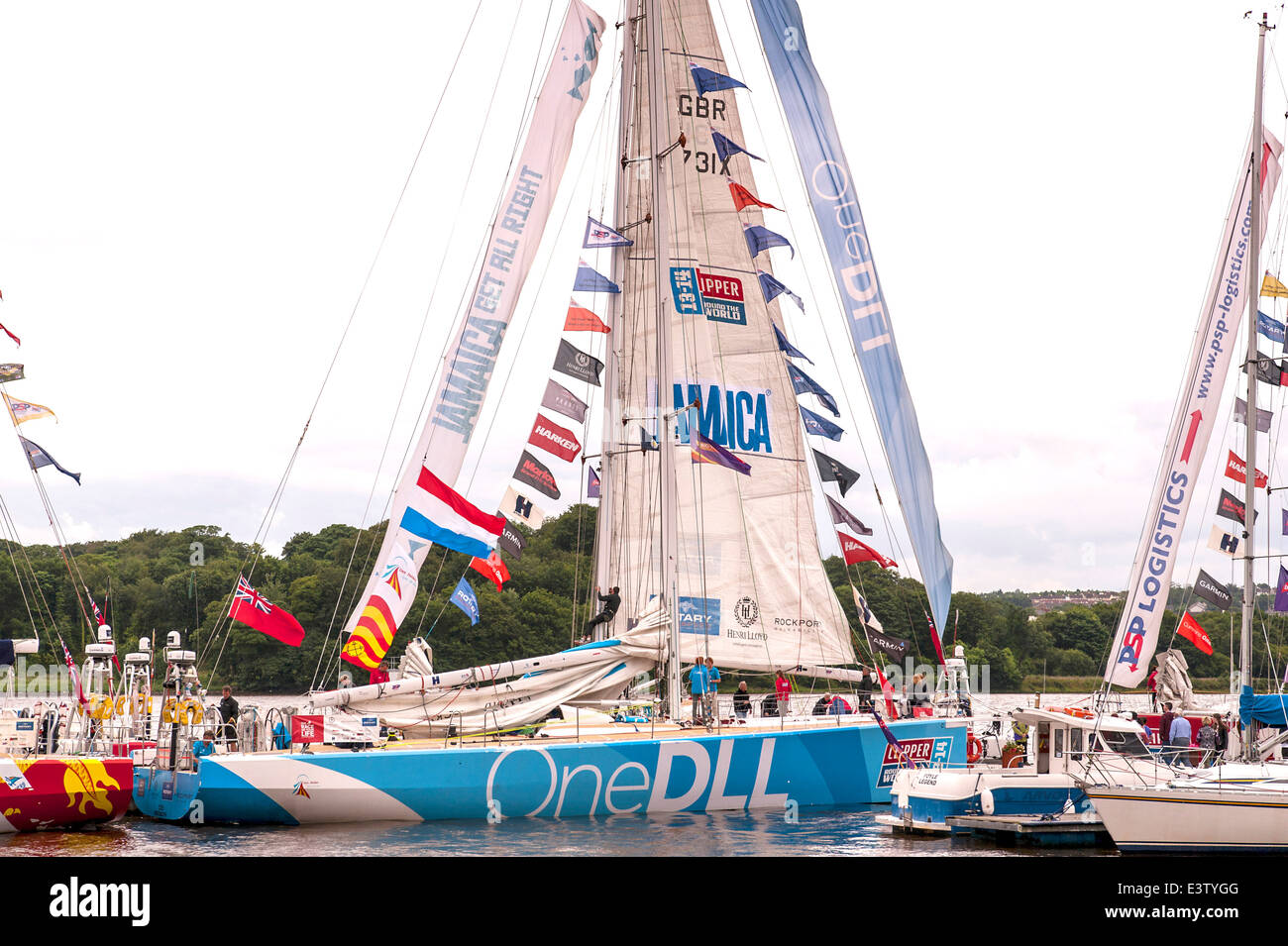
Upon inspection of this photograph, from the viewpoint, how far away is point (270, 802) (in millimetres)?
17250

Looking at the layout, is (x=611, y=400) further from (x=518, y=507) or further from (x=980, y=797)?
(x=980, y=797)

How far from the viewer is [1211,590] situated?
24391mm

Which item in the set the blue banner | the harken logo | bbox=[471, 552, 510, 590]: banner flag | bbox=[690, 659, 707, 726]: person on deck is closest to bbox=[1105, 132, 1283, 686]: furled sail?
the blue banner

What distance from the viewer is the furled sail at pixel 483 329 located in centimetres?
1878

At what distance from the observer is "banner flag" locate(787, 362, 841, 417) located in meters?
25.1

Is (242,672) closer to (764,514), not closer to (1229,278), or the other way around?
(764,514)

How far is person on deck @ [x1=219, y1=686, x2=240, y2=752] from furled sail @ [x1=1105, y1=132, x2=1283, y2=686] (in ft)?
45.3

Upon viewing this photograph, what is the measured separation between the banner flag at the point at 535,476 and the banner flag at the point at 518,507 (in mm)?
246

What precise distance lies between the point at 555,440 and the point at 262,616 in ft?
21.8

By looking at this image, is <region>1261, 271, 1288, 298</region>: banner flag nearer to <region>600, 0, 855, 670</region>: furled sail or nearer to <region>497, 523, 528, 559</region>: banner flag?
<region>600, 0, 855, 670</region>: furled sail

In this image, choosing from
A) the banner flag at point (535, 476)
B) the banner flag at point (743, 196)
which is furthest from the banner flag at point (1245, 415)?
the banner flag at point (535, 476)
